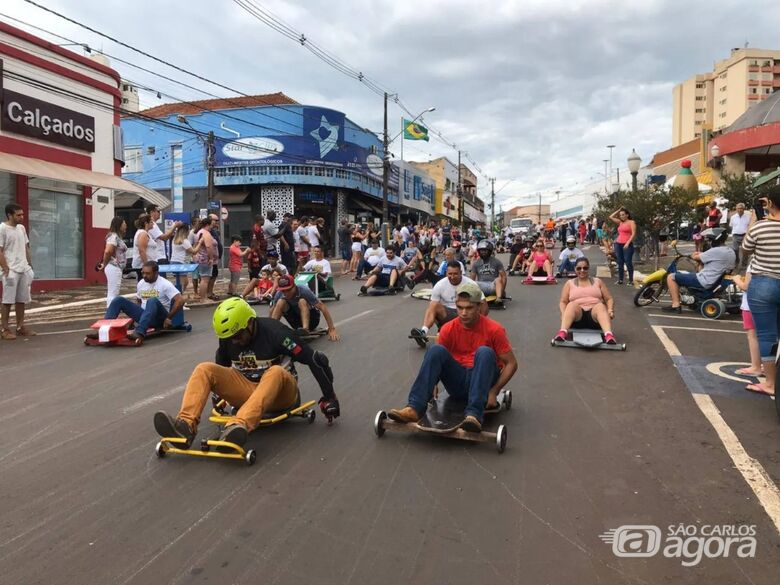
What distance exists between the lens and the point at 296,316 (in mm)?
9016

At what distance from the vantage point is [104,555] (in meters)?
3.10

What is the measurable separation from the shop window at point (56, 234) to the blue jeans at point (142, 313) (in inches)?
356

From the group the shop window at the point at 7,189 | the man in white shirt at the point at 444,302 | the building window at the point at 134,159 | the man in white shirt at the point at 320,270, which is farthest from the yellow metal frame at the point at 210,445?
the building window at the point at 134,159

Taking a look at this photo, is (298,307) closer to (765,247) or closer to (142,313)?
(142,313)

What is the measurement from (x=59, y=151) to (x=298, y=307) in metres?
12.4

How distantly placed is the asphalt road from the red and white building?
468 inches

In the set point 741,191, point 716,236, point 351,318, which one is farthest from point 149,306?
point 741,191

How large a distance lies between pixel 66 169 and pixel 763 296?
17.4 m

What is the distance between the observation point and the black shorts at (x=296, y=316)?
29.3 ft

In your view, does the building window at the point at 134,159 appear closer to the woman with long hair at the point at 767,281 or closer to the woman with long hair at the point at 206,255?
the woman with long hair at the point at 206,255

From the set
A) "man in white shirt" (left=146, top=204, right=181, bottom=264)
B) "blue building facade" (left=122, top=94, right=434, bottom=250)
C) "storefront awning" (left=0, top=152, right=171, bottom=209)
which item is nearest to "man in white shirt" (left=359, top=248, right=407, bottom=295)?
"man in white shirt" (left=146, top=204, right=181, bottom=264)

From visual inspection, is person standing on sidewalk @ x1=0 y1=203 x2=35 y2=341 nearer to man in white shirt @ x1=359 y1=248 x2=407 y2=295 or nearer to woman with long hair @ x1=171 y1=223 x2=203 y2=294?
woman with long hair @ x1=171 y1=223 x2=203 y2=294

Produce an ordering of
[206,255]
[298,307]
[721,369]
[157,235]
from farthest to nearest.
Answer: [206,255] < [157,235] < [298,307] < [721,369]

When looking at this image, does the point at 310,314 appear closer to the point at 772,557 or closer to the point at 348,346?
the point at 348,346
